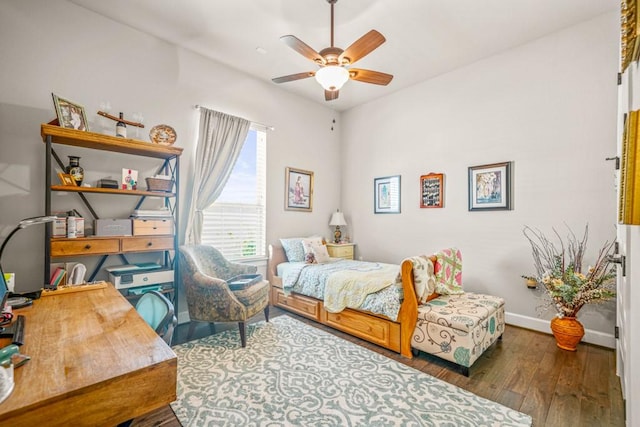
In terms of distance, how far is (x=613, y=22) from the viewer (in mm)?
2781

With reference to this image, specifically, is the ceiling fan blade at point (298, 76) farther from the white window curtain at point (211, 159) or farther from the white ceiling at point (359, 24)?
the white window curtain at point (211, 159)

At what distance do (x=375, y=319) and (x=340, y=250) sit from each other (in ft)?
6.10

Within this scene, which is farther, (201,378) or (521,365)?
(521,365)

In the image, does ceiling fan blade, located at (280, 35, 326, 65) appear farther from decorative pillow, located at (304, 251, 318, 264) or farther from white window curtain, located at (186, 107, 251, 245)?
decorative pillow, located at (304, 251, 318, 264)

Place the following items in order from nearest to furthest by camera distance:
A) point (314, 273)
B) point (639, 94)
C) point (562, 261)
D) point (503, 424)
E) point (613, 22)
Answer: point (639, 94), point (503, 424), point (613, 22), point (562, 261), point (314, 273)

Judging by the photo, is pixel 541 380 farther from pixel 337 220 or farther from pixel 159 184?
pixel 159 184

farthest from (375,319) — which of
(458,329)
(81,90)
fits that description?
(81,90)

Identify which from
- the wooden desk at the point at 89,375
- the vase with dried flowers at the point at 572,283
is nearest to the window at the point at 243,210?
the wooden desk at the point at 89,375

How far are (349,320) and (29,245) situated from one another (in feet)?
10.1

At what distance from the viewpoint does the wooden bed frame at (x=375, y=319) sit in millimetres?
2582

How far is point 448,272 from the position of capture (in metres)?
3.09

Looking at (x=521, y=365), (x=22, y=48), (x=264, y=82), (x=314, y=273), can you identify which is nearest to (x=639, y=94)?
(x=521, y=365)

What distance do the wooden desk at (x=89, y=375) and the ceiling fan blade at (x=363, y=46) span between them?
231cm

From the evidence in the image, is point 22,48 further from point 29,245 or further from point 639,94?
point 639,94
